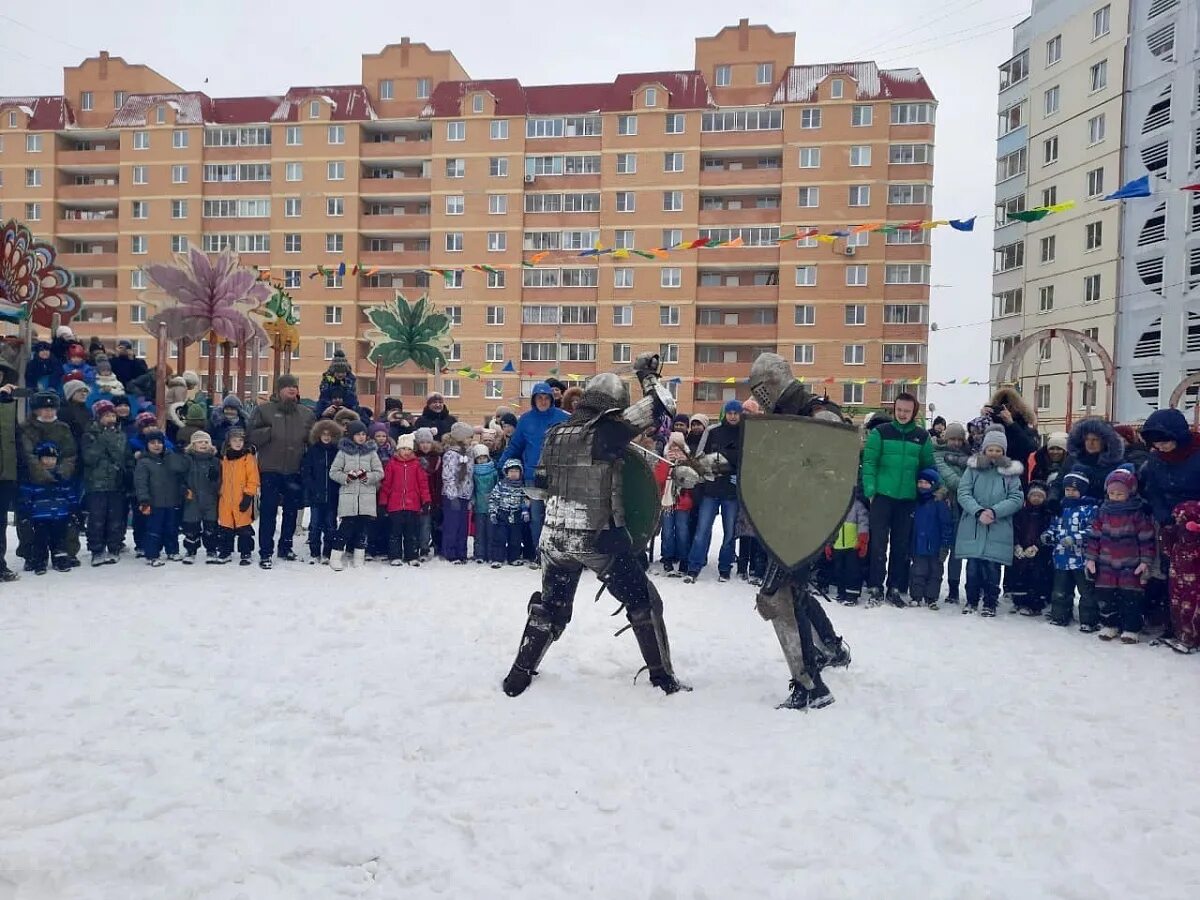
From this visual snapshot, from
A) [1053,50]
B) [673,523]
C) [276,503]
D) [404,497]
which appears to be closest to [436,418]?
[404,497]

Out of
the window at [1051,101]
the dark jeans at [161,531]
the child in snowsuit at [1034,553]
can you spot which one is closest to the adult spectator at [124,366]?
the dark jeans at [161,531]

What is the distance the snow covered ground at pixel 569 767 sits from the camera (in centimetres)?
304

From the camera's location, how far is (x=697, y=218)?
39.7 metres

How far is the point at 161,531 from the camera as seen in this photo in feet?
28.6

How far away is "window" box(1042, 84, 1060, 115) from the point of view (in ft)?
115

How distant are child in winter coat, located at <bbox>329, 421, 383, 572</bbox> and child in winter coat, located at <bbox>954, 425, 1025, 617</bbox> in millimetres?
5722

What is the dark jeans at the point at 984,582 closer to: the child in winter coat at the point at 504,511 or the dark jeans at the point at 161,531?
the child in winter coat at the point at 504,511

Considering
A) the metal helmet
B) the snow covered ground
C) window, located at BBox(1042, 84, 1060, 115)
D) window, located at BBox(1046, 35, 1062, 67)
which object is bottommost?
the snow covered ground

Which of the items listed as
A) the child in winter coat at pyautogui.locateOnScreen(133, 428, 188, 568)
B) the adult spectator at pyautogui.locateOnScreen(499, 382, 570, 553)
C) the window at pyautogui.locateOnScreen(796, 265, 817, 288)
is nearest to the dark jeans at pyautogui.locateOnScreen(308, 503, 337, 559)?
the child in winter coat at pyautogui.locateOnScreen(133, 428, 188, 568)

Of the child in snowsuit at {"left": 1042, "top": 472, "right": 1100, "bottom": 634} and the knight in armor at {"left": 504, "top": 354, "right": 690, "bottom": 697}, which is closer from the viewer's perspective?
the knight in armor at {"left": 504, "top": 354, "right": 690, "bottom": 697}

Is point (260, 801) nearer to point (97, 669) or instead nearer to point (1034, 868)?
point (97, 669)

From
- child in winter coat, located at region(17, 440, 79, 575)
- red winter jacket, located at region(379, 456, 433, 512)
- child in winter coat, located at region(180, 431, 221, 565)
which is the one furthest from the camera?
red winter jacket, located at region(379, 456, 433, 512)

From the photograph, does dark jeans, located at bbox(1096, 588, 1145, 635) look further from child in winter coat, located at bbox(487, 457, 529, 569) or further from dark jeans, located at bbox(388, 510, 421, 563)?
dark jeans, located at bbox(388, 510, 421, 563)

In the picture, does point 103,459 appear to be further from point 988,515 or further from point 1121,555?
point 1121,555
